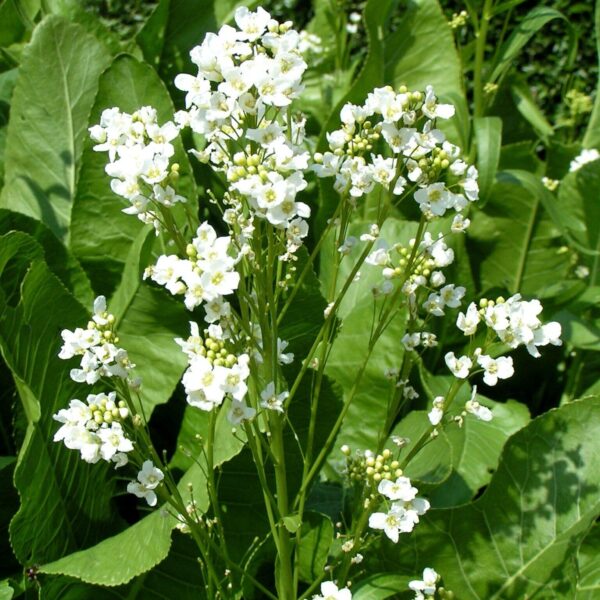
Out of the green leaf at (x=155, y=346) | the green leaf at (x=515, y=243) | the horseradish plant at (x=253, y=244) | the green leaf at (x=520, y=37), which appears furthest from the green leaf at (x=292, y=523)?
the green leaf at (x=520, y=37)

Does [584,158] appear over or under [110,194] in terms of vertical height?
under

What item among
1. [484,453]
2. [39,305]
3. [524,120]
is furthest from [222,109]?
[524,120]

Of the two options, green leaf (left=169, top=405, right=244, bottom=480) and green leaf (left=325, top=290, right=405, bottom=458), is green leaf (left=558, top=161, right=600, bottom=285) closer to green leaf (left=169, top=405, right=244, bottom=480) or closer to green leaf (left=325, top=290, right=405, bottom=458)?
green leaf (left=325, top=290, right=405, bottom=458)

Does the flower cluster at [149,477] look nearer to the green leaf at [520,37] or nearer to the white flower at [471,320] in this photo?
the white flower at [471,320]

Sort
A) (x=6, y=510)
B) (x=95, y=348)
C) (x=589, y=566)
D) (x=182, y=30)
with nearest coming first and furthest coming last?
(x=95, y=348), (x=589, y=566), (x=6, y=510), (x=182, y=30)

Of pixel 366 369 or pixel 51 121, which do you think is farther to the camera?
pixel 51 121

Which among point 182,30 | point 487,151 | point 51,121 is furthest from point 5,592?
point 182,30

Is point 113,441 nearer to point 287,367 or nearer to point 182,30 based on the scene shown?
point 287,367
